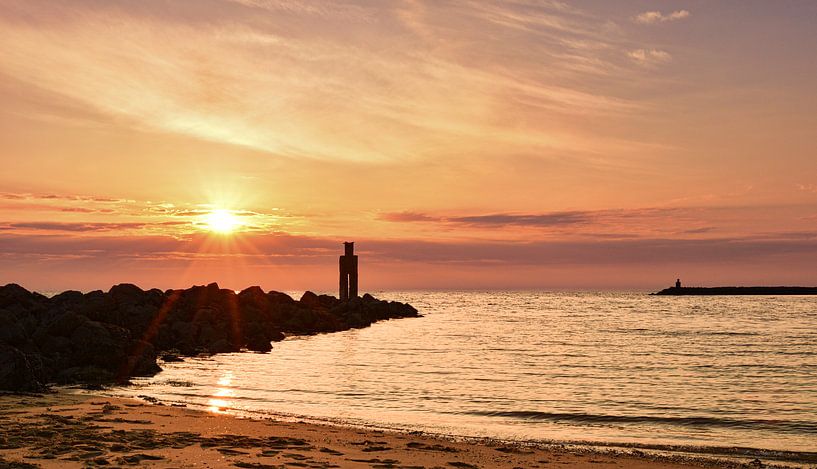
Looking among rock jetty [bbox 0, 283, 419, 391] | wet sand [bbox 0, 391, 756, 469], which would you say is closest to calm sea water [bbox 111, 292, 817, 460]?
rock jetty [bbox 0, 283, 419, 391]

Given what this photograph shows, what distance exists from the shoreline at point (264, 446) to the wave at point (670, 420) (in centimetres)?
353

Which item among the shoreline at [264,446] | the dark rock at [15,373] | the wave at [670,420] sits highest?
the dark rock at [15,373]

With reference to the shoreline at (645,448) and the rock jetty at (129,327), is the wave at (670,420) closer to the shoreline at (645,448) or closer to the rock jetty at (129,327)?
the shoreline at (645,448)

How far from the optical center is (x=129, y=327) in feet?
133

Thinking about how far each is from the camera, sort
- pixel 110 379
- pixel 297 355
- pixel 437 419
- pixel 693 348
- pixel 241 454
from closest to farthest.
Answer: pixel 241 454 → pixel 437 419 → pixel 110 379 → pixel 297 355 → pixel 693 348

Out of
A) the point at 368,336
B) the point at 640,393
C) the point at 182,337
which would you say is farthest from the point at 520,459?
the point at 368,336

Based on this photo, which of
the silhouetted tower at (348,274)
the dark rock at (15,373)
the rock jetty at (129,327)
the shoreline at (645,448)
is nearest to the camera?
the shoreline at (645,448)

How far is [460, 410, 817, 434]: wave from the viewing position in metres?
19.1

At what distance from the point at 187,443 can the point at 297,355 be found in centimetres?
2529

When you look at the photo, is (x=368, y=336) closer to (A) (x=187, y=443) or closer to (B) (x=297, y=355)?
(B) (x=297, y=355)

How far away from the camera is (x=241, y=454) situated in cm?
1298

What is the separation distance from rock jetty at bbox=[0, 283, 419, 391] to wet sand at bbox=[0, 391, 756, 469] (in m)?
5.63

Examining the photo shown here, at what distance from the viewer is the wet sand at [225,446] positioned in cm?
1214

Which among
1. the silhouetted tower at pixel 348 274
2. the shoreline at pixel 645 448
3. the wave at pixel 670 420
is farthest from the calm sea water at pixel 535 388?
the silhouetted tower at pixel 348 274
